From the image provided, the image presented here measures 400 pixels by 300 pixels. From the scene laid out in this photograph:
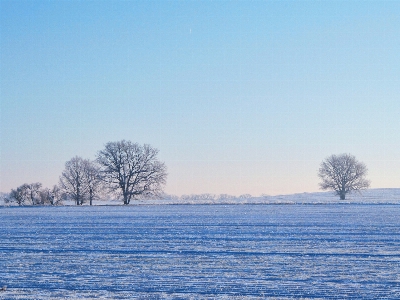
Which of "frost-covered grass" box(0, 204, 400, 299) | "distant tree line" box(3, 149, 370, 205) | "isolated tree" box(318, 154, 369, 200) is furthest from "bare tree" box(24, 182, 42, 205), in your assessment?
"frost-covered grass" box(0, 204, 400, 299)

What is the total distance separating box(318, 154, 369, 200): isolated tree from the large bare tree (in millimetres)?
41793

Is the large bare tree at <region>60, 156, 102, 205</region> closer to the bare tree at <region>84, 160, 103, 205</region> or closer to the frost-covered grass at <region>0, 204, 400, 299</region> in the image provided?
the bare tree at <region>84, 160, 103, 205</region>

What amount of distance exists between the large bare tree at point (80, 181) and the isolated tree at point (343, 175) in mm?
41793

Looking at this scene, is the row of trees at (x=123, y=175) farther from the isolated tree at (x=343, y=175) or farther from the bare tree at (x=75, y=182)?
the isolated tree at (x=343, y=175)

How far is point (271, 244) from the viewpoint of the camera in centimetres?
1891

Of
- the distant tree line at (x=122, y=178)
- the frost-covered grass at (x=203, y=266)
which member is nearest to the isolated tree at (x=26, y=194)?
the distant tree line at (x=122, y=178)

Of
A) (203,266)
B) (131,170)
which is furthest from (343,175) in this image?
(203,266)

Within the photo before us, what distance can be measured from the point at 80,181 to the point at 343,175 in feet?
158

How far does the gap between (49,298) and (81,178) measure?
269 ft

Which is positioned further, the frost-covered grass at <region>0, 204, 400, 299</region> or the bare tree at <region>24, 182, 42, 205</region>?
the bare tree at <region>24, 182, 42, 205</region>

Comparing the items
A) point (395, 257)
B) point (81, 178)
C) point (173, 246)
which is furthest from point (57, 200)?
point (395, 257)

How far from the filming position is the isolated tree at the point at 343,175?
8950 cm

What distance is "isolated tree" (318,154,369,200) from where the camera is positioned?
89.5m

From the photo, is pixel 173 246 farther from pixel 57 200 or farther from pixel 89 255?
pixel 57 200
